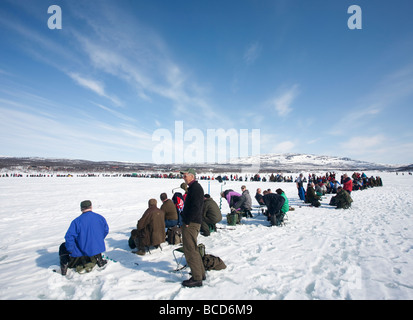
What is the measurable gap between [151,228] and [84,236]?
1449mm

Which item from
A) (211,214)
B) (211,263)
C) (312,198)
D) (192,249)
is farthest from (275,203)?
(312,198)

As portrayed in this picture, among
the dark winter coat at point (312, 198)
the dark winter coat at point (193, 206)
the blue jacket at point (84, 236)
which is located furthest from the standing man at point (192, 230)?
the dark winter coat at point (312, 198)

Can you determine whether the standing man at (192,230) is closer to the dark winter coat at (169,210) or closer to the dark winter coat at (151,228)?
the dark winter coat at (151,228)

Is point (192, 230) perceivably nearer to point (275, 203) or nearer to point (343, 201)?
point (275, 203)

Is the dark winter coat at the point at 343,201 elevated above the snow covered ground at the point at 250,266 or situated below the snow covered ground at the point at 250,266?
above

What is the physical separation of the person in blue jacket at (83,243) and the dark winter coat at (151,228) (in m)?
1.00

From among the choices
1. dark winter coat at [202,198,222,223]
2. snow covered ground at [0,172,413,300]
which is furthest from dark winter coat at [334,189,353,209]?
dark winter coat at [202,198,222,223]

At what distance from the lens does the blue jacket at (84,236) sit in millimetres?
4008

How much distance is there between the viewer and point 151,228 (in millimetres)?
5047

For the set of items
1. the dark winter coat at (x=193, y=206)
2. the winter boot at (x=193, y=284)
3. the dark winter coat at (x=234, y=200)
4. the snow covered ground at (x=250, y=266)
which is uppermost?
the dark winter coat at (x=193, y=206)

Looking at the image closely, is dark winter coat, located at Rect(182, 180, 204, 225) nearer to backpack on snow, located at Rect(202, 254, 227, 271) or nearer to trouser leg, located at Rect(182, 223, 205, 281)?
trouser leg, located at Rect(182, 223, 205, 281)

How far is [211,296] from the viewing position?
129 inches

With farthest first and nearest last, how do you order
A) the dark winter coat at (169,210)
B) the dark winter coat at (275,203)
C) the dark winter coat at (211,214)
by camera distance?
the dark winter coat at (275,203) → the dark winter coat at (211,214) → the dark winter coat at (169,210)
